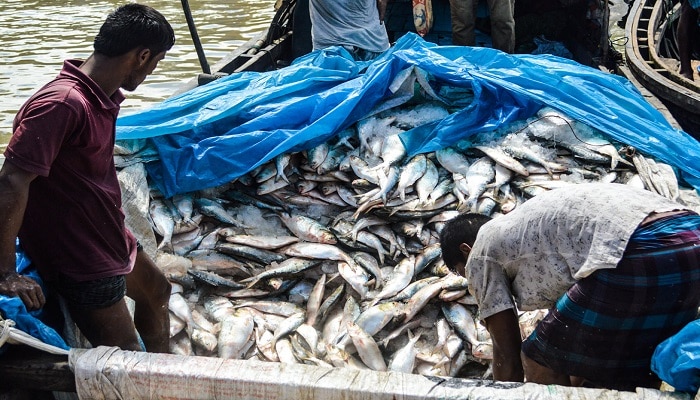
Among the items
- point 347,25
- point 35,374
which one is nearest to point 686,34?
point 347,25

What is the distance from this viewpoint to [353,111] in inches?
211

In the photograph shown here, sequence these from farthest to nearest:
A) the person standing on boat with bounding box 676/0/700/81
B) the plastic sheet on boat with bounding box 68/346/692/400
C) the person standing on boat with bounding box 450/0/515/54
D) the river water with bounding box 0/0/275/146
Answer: the river water with bounding box 0/0/275/146
the person standing on boat with bounding box 450/0/515/54
the person standing on boat with bounding box 676/0/700/81
the plastic sheet on boat with bounding box 68/346/692/400

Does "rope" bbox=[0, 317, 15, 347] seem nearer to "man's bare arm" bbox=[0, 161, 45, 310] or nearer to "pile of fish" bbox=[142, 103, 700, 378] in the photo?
"man's bare arm" bbox=[0, 161, 45, 310]

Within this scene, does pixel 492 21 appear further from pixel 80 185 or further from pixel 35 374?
pixel 35 374

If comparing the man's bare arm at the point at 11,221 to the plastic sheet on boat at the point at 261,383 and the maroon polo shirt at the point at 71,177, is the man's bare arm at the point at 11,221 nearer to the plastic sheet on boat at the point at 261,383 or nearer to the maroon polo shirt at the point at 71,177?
the maroon polo shirt at the point at 71,177

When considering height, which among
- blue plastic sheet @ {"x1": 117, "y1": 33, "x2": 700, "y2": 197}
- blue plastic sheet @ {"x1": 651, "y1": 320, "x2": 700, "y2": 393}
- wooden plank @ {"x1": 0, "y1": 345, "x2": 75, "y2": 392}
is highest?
blue plastic sheet @ {"x1": 651, "y1": 320, "x2": 700, "y2": 393}

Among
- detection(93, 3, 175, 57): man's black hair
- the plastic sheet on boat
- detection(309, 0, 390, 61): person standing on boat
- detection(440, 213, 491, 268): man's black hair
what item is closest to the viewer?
the plastic sheet on boat

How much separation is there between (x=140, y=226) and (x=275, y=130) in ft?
4.18

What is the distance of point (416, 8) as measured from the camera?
808 cm

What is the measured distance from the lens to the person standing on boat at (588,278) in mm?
2391

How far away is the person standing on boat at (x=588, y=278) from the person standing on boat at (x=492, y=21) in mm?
5392

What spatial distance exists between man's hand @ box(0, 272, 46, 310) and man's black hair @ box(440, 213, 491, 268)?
155 cm

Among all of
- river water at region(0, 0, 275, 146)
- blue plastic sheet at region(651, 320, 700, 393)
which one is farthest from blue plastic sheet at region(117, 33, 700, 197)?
river water at region(0, 0, 275, 146)

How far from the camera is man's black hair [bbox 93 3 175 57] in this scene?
2.60m
